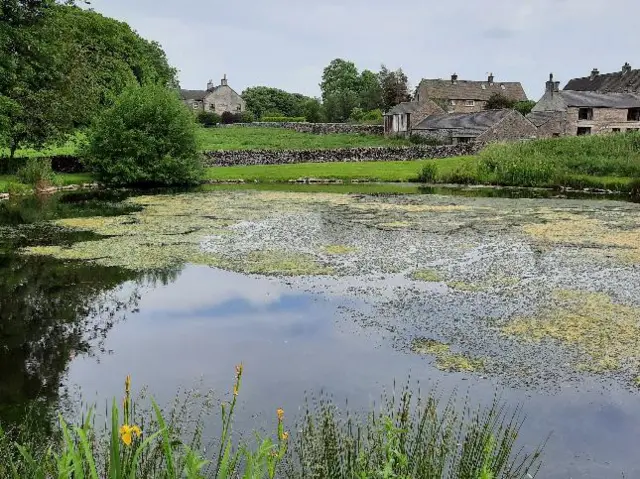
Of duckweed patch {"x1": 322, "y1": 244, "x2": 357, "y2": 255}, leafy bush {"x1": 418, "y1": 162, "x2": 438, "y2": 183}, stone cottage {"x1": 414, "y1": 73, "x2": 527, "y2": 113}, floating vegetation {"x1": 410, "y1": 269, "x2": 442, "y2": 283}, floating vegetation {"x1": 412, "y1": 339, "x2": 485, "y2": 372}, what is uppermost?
stone cottage {"x1": 414, "y1": 73, "x2": 527, "y2": 113}

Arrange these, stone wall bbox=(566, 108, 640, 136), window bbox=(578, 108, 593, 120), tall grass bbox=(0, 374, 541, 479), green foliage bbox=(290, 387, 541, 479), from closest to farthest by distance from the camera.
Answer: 1. tall grass bbox=(0, 374, 541, 479)
2. green foliage bbox=(290, 387, 541, 479)
3. stone wall bbox=(566, 108, 640, 136)
4. window bbox=(578, 108, 593, 120)

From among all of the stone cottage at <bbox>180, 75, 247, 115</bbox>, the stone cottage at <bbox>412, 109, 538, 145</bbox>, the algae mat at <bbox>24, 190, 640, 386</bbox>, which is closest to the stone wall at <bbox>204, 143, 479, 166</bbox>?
the stone cottage at <bbox>412, 109, 538, 145</bbox>

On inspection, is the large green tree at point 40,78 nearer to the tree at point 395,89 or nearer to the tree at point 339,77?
the tree at point 395,89

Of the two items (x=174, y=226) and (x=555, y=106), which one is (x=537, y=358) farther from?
(x=555, y=106)

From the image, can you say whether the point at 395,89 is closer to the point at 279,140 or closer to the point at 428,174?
the point at 279,140

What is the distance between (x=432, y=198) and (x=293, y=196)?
671cm

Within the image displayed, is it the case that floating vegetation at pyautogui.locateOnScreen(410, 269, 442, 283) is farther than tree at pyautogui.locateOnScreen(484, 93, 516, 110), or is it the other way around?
tree at pyautogui.locateOnScreen(484, 93, 516, 110)

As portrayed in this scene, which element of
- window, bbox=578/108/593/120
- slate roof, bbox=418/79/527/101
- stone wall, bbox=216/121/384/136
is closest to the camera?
window, bbox=578/108/593/120

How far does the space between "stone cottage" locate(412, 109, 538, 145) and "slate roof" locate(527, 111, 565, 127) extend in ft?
11.4

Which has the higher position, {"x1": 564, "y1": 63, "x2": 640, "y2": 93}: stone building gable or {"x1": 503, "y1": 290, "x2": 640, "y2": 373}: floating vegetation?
{"x1": 564, "y1": 63, "x2": 640, "y2": 93}: stone building gable

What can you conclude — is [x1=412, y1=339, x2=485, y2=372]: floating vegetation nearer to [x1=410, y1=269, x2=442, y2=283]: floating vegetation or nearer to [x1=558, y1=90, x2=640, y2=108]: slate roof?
[x1=410, y1=269, x2=442, y2=283]: floating vegetation

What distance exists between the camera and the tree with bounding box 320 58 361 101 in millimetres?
113062

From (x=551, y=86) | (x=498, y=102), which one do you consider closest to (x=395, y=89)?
(x=498, y=102)

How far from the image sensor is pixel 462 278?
14453 mm
